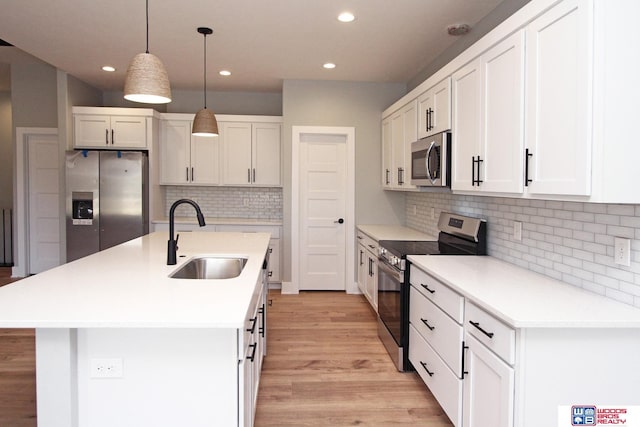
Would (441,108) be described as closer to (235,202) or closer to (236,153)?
(236,153)

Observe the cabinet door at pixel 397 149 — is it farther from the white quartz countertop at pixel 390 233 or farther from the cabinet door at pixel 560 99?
the cabinet door at pixel 560 99

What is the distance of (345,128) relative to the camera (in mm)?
5438

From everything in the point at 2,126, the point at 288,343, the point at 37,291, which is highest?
the point at 2,126

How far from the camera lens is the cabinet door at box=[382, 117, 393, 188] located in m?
4.98

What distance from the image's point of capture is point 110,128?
5543 millimetres

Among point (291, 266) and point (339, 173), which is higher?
point (339, 173)

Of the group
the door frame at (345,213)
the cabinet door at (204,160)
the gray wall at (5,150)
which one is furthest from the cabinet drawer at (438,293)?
the gray wall at (5,150)

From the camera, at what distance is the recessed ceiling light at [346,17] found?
3.38m

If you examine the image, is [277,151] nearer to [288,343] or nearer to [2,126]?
[288,343]

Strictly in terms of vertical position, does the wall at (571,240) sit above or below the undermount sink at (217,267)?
above

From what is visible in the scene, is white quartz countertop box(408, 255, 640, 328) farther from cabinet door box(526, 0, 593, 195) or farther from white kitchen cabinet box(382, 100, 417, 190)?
white kitchen cabinet box(382, 100, 417, 190)

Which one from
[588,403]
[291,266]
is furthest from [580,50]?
[291,266]

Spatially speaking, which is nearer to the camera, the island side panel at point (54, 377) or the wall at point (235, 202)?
the island side panel at point (54, 377)

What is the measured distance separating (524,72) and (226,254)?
2.05 metres
